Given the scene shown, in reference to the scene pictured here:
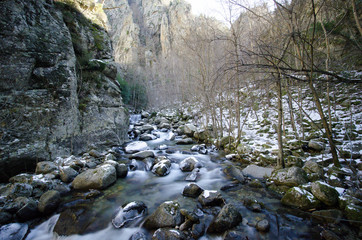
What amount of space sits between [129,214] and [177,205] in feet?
3.83

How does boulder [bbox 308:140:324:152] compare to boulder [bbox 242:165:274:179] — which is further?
boulder [bbox 308:140:324:152]

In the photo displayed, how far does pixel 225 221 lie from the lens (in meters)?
3.10

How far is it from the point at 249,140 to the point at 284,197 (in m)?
4.31

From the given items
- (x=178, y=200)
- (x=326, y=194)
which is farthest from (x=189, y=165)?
(x=326, y=194)

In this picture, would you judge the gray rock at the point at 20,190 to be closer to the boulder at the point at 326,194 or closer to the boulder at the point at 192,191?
the boulder at the point at 192,191

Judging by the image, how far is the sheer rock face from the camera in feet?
145

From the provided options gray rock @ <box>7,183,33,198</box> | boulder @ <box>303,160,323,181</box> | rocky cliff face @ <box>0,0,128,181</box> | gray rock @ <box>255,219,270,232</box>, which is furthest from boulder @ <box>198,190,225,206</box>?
rocky cliff face @ <box>0,0,128,181</box>

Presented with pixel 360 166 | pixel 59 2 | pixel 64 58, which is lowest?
pixel 360 166

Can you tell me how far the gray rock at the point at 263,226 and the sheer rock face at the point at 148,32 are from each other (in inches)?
1691

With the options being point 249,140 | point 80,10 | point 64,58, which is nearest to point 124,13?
point 80,10

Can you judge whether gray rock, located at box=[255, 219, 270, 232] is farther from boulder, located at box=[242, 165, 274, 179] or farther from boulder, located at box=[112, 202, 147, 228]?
boulder, located at box=[112, 202, 147, 228]

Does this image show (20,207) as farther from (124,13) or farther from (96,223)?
(124,13)

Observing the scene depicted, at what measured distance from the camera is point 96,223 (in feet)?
11.5

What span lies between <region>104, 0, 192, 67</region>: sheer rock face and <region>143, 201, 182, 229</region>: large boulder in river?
42.1 metres
